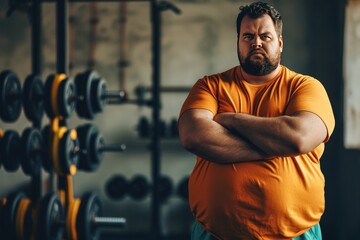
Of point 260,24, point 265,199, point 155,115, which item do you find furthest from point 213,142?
point 155,115

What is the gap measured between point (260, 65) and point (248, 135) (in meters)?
0.19

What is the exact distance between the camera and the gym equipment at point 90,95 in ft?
9.52

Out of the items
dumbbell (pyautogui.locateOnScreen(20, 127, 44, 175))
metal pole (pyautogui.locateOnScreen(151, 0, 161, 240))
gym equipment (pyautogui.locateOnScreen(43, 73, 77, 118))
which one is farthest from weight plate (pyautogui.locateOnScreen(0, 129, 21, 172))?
metal pole (pyautogui.locateOnScreen(151, 0, 161, 240))

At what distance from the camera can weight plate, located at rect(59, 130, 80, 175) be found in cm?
263

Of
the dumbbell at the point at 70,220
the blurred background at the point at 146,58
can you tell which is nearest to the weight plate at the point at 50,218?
the dumbbell at the point at 70,220

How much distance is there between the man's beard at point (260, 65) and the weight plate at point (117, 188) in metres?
2.80

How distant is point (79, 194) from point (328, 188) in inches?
77.8

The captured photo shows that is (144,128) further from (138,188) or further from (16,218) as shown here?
(16,218)

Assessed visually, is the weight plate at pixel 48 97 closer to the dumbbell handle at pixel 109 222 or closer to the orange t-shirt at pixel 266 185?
the dumbbell handle at pixel 109 222

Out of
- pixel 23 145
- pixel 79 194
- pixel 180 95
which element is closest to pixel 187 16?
pixel 180 95

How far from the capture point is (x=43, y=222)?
2639 mm

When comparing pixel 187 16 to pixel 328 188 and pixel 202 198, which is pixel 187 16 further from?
pixel 202 198

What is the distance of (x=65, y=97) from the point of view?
2654 millimetres

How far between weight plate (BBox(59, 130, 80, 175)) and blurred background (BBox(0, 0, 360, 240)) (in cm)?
143
